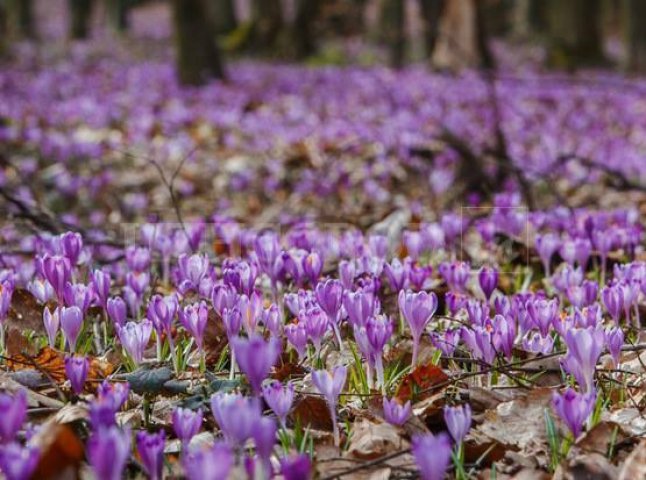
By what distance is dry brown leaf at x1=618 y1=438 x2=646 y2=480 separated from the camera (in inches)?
75.1

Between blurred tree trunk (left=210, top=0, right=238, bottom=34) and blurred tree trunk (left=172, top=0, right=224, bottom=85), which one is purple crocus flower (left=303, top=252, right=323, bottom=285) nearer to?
blurred tree trunk (left=172, top=0, right=224, bottom=85)

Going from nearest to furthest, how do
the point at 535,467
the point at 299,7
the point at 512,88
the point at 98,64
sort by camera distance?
the point at 535,467, the point at 512,88, the point at 98,64, the point at 299,7

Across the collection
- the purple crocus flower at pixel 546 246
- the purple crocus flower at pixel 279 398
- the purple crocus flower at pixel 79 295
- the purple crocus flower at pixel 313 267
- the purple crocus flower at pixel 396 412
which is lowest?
the purple crocus flower at pixel 546 246

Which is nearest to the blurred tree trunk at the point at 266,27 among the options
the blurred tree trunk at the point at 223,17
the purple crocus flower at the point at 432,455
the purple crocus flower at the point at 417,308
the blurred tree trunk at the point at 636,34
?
the blurred tree trunk at the point at 223,17

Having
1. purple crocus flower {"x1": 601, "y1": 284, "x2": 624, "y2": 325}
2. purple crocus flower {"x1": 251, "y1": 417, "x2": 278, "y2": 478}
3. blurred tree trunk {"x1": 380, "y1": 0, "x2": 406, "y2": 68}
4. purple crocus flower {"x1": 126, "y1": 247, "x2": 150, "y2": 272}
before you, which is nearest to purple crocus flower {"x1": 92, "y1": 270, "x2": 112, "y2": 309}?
purple crocus flower {"x1": 126, "y1": 247, "x2": 150, "y2": 272}

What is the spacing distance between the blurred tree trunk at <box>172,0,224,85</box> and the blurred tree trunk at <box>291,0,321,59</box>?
28.0 ft

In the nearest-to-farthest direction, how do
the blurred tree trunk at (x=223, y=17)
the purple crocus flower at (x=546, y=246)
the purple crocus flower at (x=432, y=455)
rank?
1. the purple crocus flower at (x=432, y=455)
2. the purple crocus flower at (x=546, y=246)
3. the blurred tree trunk at (x=223, y=17)

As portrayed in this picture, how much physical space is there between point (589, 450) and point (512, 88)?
15.6 m

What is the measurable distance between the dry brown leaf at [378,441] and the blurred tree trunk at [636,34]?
22.2 m

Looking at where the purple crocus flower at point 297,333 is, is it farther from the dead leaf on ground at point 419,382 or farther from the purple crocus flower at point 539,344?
the purple crocus flower at point 539,344

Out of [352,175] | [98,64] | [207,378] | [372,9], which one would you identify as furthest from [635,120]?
[372,9]

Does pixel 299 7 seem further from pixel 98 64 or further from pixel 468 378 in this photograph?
pixel 468 378

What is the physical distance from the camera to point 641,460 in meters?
1.93

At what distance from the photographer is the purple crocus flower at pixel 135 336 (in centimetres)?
253
